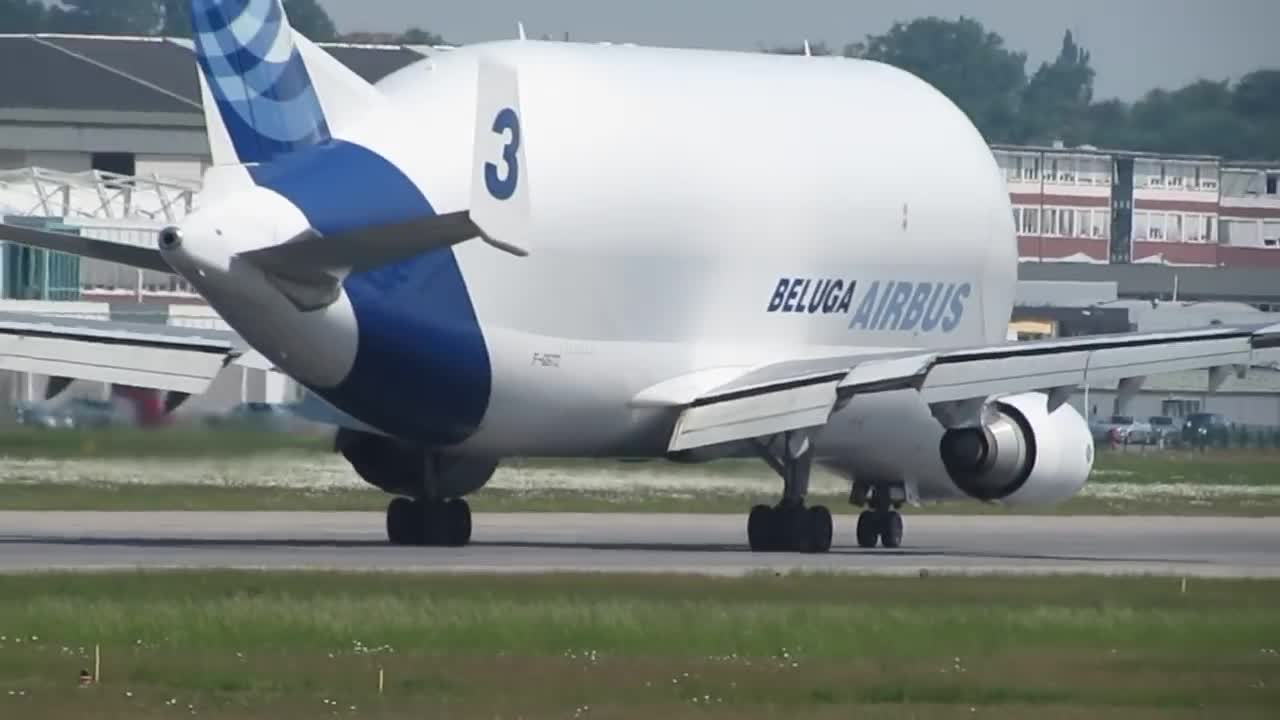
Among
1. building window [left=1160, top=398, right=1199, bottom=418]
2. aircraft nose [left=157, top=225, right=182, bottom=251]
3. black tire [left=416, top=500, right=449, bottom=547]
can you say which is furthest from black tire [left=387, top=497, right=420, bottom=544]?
building window [left=1160, top=398, right=1199, bottom=418]

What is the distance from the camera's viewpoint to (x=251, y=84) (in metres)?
35.0

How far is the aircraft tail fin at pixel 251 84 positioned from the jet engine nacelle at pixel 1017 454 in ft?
31.5

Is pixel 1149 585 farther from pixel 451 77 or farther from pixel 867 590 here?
pixel 451 77

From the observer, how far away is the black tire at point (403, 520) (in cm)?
3988

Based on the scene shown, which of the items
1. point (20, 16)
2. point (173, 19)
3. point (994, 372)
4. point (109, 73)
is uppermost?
point (173, 19)

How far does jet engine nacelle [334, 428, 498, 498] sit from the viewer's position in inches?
1553

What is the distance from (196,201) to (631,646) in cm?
5491

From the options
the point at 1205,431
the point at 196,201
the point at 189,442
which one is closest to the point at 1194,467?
the point at 1205,431

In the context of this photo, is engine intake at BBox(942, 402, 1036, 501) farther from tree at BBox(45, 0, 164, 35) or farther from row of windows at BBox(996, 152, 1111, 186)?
tree at BBox(45, 0, 164, 35)

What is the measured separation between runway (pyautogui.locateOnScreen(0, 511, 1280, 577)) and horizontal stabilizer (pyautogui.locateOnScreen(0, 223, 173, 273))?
3502mm

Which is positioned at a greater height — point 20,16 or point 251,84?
point 20,16

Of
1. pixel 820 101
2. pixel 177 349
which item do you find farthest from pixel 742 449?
pixel 177 349

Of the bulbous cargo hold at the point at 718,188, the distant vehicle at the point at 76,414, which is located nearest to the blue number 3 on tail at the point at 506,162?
the bulbous cargo hold at the point at 718,188

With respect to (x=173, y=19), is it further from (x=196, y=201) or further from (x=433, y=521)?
(x=433, y=521)
